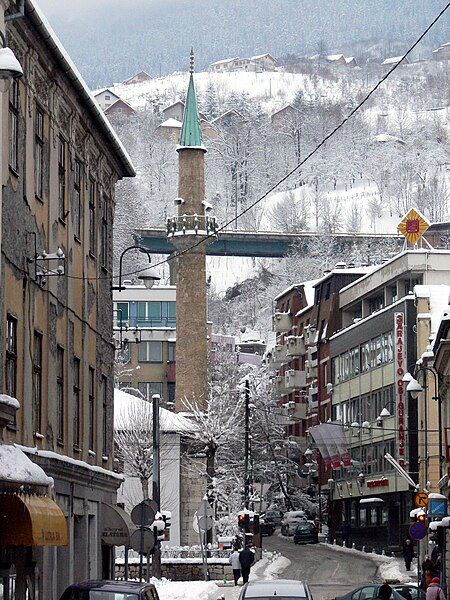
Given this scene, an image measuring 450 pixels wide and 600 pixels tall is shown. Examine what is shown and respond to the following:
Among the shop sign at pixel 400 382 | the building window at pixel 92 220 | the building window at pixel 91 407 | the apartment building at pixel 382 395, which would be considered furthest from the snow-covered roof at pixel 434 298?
the building window at pixel 92 220

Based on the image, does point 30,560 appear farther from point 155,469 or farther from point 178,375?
point 178,375

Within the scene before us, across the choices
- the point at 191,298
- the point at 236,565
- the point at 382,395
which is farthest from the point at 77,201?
the point at 191,298

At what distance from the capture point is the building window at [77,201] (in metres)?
31.7

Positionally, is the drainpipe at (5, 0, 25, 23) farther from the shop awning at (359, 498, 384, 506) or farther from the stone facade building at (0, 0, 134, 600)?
the shop awning at (359, 498, 384, 506)

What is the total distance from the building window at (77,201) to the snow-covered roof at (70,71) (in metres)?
1.33

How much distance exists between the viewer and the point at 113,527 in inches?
1387

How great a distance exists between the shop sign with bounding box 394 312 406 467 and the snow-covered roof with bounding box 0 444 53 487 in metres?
50.4

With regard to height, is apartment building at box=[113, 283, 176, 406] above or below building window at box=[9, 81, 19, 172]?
above

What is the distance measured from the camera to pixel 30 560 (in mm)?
25062

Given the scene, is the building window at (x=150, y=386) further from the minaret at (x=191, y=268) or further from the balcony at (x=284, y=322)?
the minaret at (x=191, y=268)

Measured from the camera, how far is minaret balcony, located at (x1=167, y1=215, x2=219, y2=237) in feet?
307

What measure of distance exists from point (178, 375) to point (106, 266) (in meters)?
51.2

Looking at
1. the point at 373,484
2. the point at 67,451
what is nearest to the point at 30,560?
the point at 67,451

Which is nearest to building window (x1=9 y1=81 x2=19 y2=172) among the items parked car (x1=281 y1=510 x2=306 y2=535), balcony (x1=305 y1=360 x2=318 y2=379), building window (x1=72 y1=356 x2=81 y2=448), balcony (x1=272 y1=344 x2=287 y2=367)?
building window (x1=72 y1=356 x2=81 y2=448)
